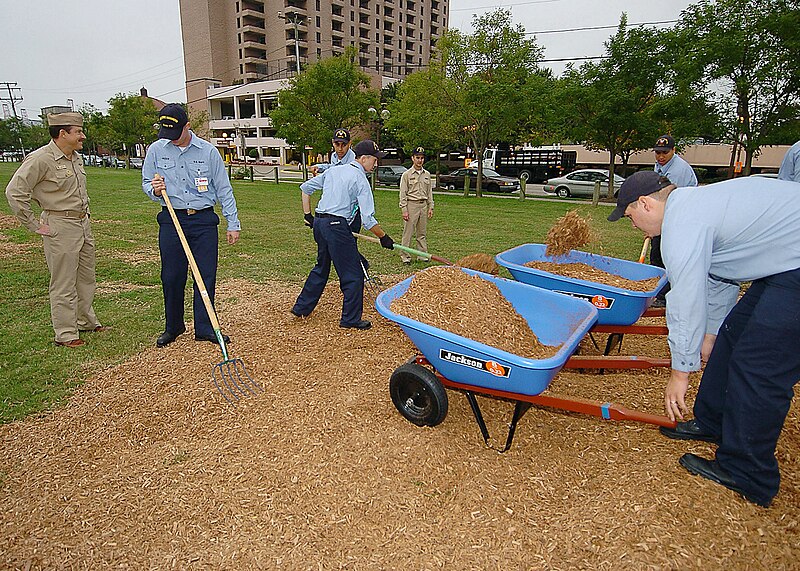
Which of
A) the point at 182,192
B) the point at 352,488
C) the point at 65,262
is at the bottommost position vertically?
the point at 352,488

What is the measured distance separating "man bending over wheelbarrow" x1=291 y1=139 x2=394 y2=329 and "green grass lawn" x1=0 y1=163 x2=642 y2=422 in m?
1.35

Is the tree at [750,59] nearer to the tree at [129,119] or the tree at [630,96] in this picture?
the tree at [630,96]

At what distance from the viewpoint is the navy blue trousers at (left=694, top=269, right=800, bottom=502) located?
2324 millimetres

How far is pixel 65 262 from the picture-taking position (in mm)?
4551

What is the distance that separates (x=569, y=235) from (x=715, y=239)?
104 inches

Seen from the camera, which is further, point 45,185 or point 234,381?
point 45,185

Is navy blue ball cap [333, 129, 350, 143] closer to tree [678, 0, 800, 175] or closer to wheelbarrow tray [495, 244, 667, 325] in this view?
wheelbarrow tray [495, 244, 667, 325]

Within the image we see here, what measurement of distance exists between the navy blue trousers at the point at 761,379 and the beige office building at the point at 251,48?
58641 millimetres

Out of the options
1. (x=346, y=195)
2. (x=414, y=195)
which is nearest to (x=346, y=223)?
(x=346, y=195)

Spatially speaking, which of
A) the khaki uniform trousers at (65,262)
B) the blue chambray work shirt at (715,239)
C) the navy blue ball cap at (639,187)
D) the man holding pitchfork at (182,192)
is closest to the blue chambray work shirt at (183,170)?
the man holding pitchfork at (182,192)

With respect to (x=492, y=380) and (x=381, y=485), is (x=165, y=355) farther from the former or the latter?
(x=492, y=380)

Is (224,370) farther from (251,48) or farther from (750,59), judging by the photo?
(251,48)

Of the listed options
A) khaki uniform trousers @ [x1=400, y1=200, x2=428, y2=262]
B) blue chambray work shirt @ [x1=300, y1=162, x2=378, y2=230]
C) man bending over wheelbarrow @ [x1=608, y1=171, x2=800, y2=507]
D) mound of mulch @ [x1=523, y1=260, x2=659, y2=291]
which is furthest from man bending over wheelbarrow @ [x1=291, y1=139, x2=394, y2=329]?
khaki uniform trousers @ [x1=400, y1=200, x2=428, y2=262]

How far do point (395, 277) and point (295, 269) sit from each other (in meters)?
1.64
